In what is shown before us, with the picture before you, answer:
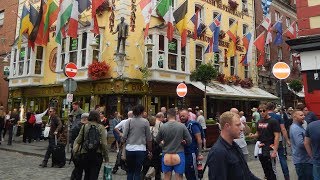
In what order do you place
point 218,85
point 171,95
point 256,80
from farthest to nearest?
1. point 256,80
2. point 218,85
3. point 171,95

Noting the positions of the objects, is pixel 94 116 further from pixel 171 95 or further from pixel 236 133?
pixel 171 95

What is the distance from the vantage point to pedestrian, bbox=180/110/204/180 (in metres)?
6.86

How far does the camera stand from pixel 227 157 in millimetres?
3084

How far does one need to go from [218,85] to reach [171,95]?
14.1ft

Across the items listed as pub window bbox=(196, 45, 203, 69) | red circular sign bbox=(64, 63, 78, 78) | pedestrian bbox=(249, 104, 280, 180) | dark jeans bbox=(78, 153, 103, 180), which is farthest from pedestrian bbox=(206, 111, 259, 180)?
pub window bbox=(196, 45, 203, 69)

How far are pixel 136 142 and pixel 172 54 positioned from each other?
13813mm

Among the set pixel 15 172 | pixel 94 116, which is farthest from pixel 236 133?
pixel 15 172

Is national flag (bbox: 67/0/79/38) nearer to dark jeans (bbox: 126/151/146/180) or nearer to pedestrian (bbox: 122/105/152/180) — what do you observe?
pedestrian (bbox: 122/105/152/180)

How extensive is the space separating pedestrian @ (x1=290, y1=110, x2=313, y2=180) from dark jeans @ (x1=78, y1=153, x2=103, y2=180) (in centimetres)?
393

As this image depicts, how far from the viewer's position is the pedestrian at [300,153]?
242 inches

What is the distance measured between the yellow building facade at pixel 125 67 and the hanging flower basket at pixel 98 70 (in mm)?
302

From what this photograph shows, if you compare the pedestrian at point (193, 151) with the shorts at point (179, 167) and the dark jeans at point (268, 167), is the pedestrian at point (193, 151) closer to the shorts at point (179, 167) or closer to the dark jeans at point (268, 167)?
the shorts at point (179, 167)

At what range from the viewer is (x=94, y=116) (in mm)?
6250

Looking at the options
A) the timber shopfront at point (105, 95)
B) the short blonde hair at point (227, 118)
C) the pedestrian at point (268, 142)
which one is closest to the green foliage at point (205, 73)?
the timber shopfront at point (105, 95)
